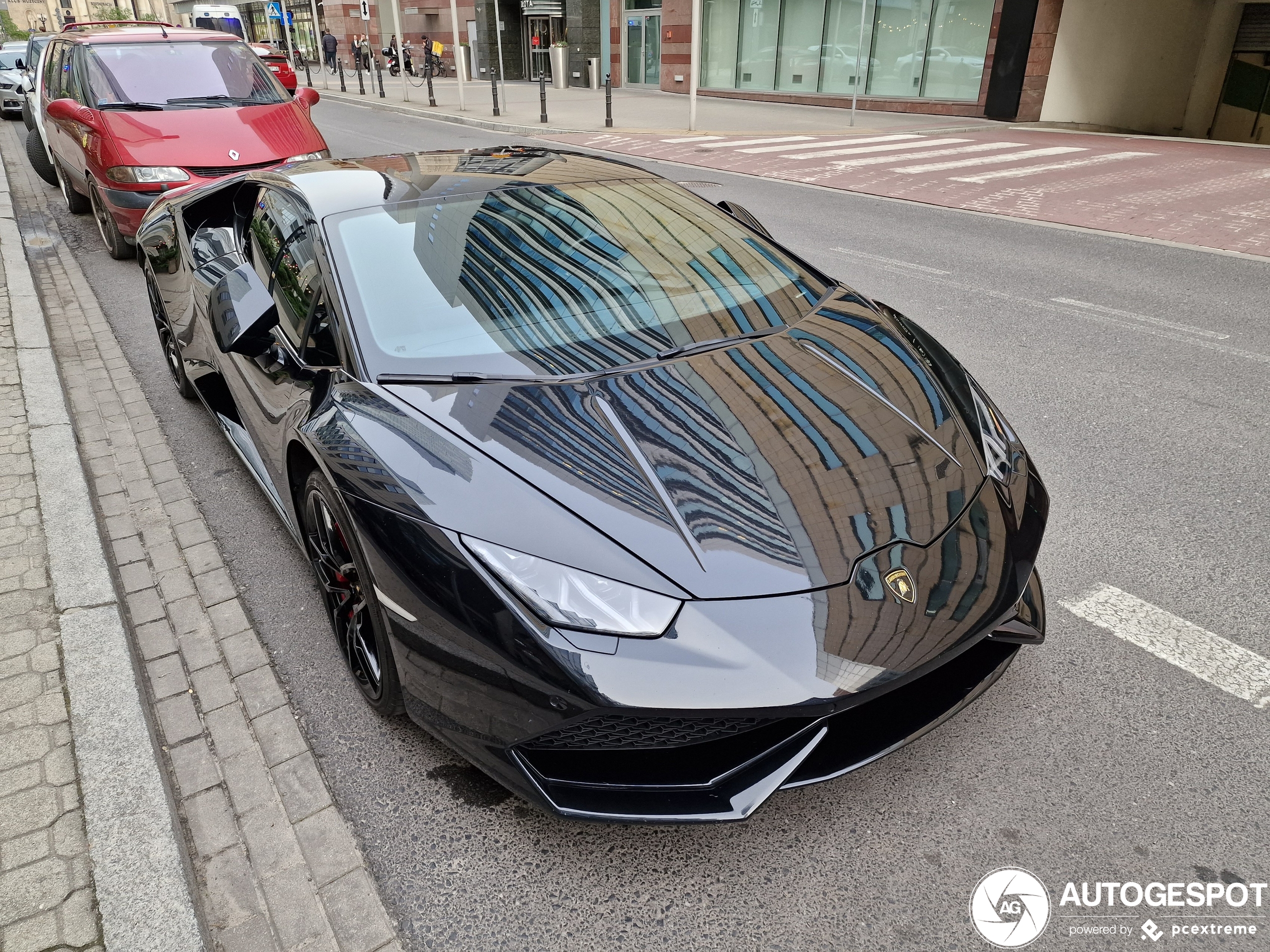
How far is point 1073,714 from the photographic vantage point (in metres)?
2.50

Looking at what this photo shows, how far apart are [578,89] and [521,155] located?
29.6 meters

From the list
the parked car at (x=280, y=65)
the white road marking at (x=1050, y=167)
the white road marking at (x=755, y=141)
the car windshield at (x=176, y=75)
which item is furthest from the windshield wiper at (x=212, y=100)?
the parked car at (x=280, y=65)

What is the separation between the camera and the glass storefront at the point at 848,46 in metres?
19.9

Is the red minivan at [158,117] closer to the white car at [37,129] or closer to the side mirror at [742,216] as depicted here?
the white car at [37,129]

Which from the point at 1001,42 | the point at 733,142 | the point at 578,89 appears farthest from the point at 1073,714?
the point at 578,89

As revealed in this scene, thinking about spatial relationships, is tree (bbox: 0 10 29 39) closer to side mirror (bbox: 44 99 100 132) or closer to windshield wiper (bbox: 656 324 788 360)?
side mirror (bbox: 44 99 100 132)

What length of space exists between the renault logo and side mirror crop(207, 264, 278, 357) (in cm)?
219

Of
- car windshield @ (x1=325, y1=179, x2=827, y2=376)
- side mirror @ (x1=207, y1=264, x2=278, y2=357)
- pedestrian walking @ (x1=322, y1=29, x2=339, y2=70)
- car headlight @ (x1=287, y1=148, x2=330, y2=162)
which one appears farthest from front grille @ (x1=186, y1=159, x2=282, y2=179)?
pedestrian walking @ (x1=322, y1=29, x2=339, y2=70)

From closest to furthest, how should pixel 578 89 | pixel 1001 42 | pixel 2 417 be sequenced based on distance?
pixel 2 417, pixel 1001 42, pixel 578 89

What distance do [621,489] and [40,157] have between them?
12384 mm

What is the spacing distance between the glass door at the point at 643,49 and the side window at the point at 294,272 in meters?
27.4

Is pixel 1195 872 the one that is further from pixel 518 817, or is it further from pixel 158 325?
pixel 158 325

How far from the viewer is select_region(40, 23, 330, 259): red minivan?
24.0 ft

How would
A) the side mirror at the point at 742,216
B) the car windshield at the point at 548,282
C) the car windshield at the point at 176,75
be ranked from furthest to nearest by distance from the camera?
the car windshield at the point at 176,75
the side mirror at the point at 742,216
the car windshield at the point at 548,282
